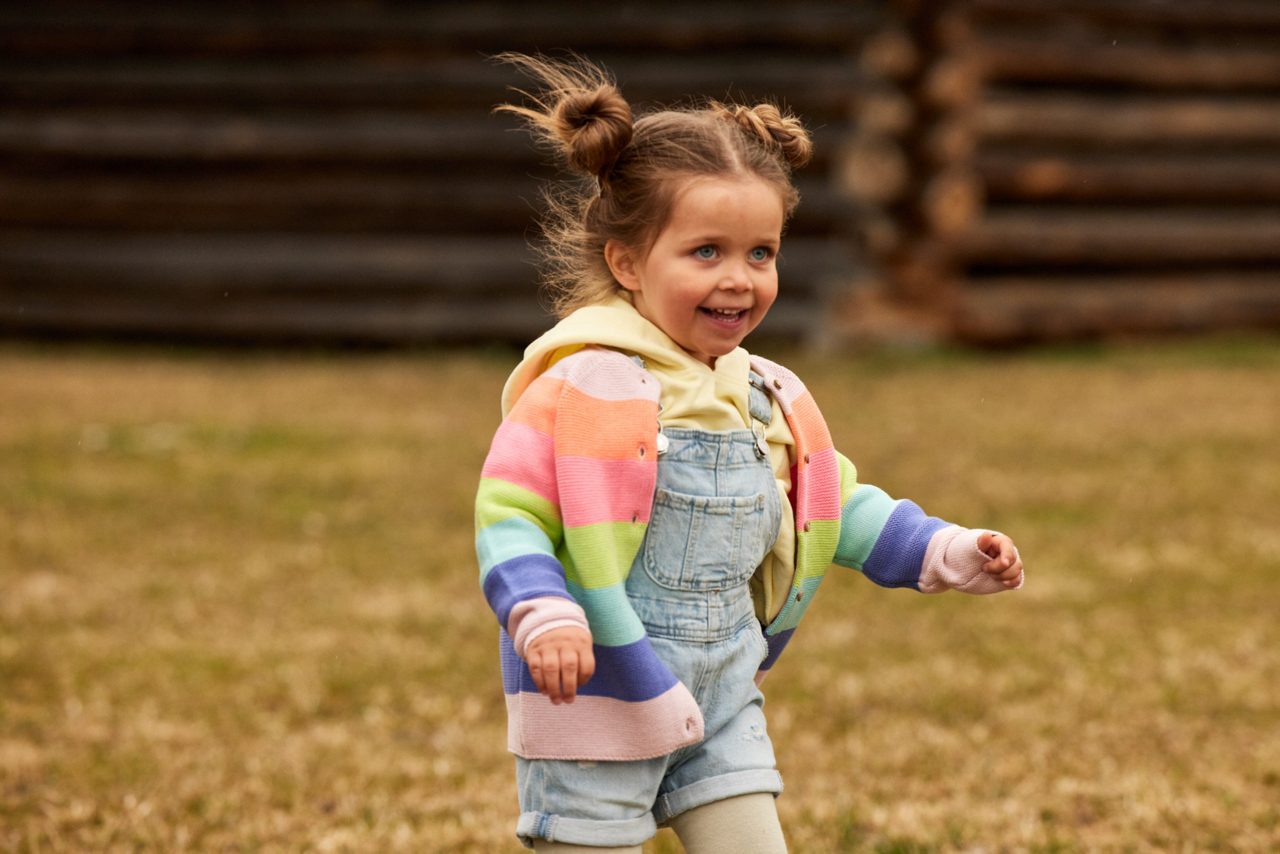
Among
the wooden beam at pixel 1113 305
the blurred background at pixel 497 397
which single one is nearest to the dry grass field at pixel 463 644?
the blurred background at pixel 497 397

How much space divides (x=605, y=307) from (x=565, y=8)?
31.2 feet

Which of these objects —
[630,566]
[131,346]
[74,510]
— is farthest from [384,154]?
[630,566]

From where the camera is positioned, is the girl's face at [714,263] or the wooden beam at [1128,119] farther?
the wooden beam at [1128,119]

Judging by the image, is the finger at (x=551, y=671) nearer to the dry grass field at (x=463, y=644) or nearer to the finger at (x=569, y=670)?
the finger at (x=569, y=670)

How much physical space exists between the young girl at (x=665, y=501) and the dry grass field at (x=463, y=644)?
0.96 m

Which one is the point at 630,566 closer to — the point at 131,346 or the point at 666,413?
the point at 666,413

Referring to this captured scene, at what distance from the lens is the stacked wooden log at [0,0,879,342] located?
1120cm

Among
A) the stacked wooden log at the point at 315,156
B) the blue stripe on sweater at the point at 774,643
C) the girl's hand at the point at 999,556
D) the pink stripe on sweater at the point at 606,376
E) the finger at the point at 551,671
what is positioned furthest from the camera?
the stacked wooden log at the point at 315,156

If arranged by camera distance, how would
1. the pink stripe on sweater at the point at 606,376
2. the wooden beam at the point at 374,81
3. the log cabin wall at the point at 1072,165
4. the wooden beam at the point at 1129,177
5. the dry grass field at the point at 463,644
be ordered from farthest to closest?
the wooden beam at the point at 1129,177
the log cabin wall at the point at 1072,165
the wooden beam at the point at 374,81
the dry grass field at the point at 463,644
the pink stripe on sweater at the point at 606,376

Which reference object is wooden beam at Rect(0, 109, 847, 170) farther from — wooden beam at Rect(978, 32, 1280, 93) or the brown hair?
the brown hair

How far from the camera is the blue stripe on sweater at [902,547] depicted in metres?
2.38

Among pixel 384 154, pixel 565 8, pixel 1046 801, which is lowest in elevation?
pixel 1046 801

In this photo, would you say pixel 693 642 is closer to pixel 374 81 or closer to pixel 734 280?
pixel 734 280

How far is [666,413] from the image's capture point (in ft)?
7.34
